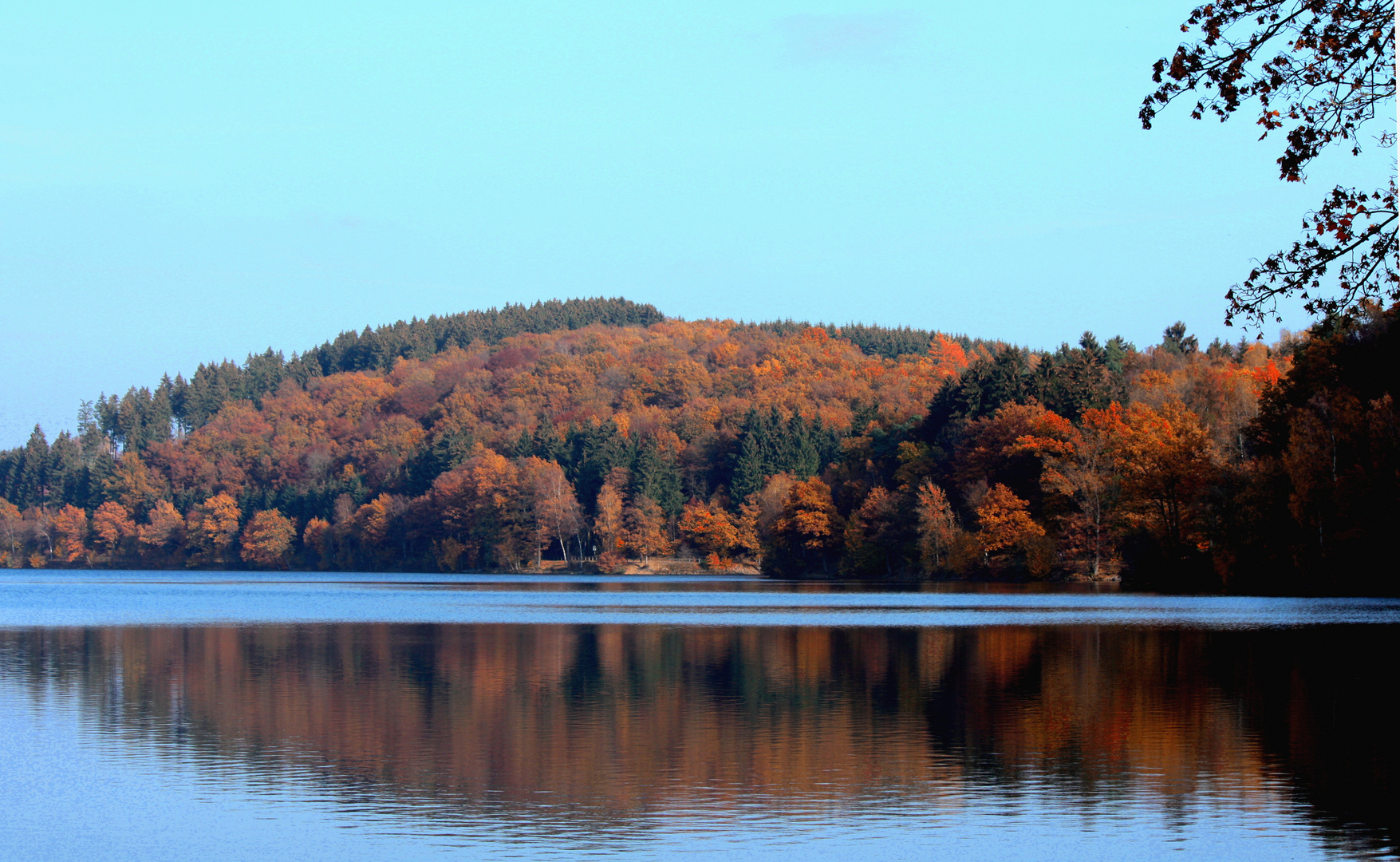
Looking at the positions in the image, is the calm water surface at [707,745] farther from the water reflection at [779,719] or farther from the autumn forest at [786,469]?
the autumn forest at [786,469]

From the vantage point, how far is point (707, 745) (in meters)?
18.9

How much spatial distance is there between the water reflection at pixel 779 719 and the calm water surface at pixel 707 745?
9 cm

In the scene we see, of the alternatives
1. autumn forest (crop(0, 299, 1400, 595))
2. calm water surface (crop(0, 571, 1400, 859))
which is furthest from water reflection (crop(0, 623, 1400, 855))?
autumn forest (crop(0, 299, 1400, 595))

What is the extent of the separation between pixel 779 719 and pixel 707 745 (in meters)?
2.66

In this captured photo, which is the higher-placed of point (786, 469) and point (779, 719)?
point (786, 469)

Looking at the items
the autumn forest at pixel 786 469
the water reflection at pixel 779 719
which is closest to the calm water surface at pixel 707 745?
the water reflection at pixel 779 719

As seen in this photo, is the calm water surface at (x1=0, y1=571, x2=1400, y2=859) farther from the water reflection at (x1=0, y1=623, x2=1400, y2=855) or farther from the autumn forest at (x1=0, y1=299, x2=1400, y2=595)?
the autumn forest at (x1=0, y1=299, x2=1400, y2=595)

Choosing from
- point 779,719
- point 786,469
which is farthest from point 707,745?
point 786,469

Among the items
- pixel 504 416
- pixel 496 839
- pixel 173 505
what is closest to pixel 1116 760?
pixel 496 839

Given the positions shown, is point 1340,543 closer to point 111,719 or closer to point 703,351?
point 111,719

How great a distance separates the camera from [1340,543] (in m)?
58.4

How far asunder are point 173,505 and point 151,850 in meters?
169

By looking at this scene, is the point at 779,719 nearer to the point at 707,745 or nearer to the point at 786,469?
the point at 707,745

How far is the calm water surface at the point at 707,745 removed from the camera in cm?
1363
